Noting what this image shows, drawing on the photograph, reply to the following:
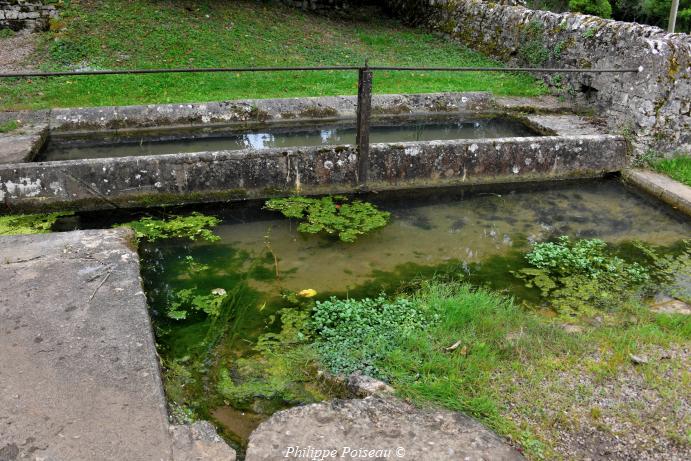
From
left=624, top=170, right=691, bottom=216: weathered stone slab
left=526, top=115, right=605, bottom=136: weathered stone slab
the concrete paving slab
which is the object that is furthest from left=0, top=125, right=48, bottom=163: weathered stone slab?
left=624, top=170, right=691, bottom=216: weathered stone slab

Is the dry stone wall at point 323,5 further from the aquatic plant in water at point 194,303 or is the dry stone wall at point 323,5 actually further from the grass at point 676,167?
the aquatic plant in water at point 194,303

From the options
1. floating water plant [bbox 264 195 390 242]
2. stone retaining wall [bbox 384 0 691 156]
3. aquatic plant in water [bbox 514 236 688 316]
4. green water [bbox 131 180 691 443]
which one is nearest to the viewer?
green water [bbox 131 180 691 443]

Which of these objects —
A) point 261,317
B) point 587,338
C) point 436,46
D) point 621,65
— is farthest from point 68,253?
point 436,46

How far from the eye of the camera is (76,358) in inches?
111

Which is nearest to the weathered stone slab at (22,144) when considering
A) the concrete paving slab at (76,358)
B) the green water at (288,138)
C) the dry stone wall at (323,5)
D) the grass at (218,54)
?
the green water at (288,138)

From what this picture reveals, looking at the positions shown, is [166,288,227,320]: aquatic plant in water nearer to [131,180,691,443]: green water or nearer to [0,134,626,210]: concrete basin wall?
[131,180,691,443]: green water

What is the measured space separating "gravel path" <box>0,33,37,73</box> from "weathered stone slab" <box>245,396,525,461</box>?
31.0 feet

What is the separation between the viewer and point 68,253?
384cm

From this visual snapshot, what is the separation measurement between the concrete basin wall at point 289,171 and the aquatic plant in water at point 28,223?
11cm

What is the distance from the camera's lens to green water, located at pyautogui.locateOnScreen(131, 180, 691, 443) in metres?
3.56

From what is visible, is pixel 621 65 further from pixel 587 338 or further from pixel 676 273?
pixel 587 338

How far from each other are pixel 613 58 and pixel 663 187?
2.53 metres

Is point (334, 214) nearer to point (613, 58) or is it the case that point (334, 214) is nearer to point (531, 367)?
point (531, 367)

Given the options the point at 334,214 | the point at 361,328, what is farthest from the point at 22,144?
the point at 361,328
